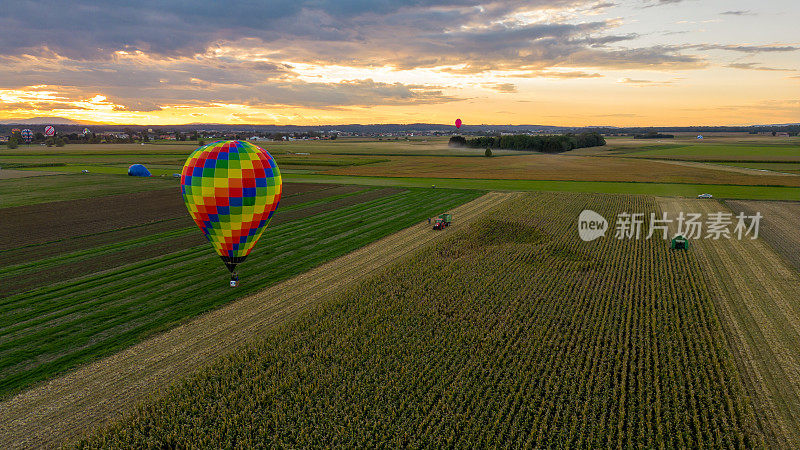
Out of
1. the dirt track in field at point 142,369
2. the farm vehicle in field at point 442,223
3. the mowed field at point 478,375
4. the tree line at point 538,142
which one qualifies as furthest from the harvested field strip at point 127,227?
the tree line at point 538,142

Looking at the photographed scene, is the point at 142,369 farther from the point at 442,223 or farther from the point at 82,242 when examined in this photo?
the point at 442,223

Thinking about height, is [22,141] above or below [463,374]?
above

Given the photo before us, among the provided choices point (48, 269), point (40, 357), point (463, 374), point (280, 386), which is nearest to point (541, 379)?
point (463, 374)

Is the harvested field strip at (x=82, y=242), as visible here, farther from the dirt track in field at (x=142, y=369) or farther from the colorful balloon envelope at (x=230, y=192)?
the dirt track in field at (x=142, y=369)

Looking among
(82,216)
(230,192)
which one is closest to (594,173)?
(230,192)

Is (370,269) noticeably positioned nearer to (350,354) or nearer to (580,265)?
(350,354)
